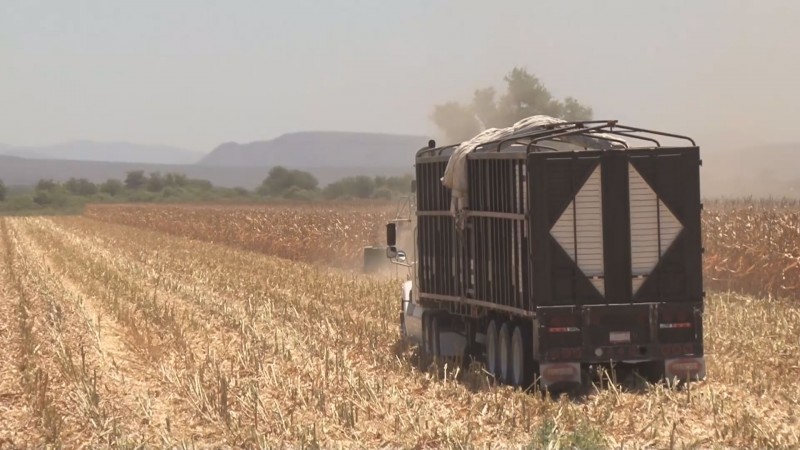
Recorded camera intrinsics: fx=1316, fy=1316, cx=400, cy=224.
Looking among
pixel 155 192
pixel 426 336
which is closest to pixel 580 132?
pixel 426 336

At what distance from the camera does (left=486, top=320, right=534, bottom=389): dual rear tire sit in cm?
1399

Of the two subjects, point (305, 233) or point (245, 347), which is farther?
point (305, 233)

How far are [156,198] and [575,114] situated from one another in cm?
6090

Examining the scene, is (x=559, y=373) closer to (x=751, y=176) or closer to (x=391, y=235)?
(x=391, y=235)

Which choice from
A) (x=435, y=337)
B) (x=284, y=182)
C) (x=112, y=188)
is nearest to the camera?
(x=435, y=337)

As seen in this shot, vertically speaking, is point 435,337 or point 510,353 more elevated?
point 510,353

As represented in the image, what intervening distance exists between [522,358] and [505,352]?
81cm

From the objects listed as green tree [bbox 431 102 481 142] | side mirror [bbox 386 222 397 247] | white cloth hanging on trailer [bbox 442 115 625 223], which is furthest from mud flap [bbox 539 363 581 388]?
green tree [bbox 431 102 481 142]

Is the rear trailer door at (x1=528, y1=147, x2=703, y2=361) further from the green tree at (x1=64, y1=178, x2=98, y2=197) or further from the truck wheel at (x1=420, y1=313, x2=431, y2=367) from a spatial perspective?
the green tree at (x1=64, y1=178, x2=98, y2=197)

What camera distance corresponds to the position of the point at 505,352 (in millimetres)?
14773

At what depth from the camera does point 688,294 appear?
14117 millimetres

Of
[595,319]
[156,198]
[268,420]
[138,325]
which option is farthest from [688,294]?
[156,198]

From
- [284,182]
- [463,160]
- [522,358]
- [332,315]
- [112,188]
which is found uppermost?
[463,160]

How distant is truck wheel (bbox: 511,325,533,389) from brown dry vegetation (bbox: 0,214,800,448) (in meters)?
0.36
